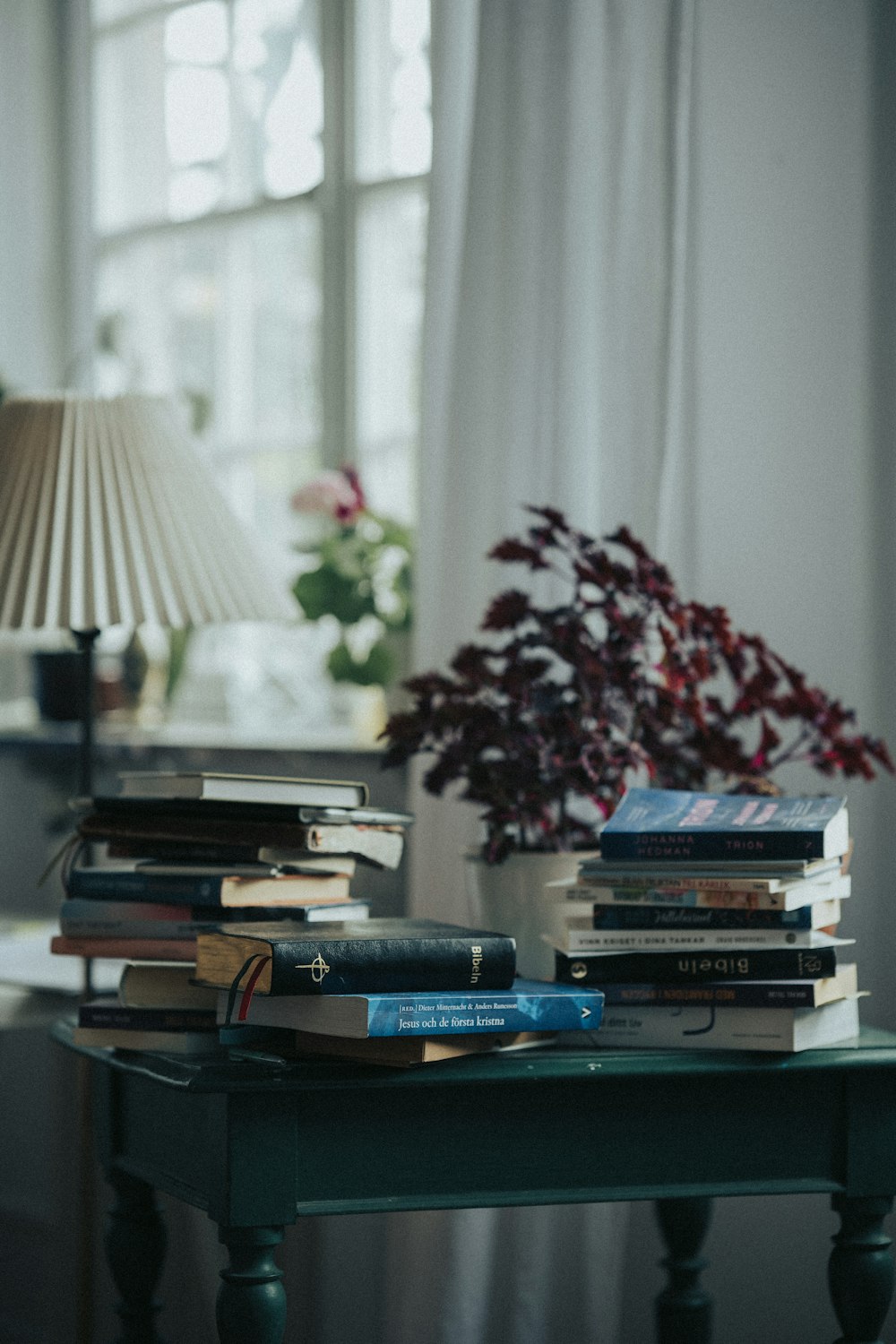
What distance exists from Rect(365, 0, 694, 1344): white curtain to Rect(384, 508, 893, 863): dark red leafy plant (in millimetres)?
354

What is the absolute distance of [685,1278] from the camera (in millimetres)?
1768

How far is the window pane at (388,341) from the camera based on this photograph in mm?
2678

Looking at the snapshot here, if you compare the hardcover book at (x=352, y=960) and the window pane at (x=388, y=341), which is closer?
the hardcover book at (x=352, y=960)

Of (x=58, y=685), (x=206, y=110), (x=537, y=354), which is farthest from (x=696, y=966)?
(x=206, y=110)

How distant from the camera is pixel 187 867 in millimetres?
1394

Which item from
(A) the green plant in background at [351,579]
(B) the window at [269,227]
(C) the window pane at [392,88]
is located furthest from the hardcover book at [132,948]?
(C) the window pane at [392,88]

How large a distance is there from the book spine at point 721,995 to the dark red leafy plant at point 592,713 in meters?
0.19

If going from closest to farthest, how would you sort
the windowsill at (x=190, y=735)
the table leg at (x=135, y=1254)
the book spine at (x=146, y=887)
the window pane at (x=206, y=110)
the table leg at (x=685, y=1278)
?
the book spine at (x=146, y=887) < the table leg at (x=135, y=1254) < the table leg at (x=685, y=1278) < the windowsill at (x=190, y=735) < the window pane at (x=206, y=110)

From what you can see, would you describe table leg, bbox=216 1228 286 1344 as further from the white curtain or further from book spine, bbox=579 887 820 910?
the white curtain

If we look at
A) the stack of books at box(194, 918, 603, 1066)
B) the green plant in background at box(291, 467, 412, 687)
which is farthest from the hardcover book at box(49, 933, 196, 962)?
the green plant in background at box(291, 467, 412, 687)

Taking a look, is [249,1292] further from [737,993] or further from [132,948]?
[737,993]

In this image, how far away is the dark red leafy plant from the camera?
1.42 meters

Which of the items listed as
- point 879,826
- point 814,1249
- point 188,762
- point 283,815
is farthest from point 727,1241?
point 188,762

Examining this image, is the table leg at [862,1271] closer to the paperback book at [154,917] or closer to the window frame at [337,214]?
the paperback book at [154,917]
